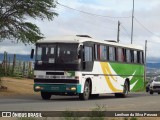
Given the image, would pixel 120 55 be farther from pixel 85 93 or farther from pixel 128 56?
pixel 85 93

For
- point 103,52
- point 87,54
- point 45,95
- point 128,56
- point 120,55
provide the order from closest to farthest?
point 87,54, point 45,95, point 103,52, point 120,55, point 128,56

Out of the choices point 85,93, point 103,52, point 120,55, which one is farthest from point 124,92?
point 85,93

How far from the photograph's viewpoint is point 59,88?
2603 cm

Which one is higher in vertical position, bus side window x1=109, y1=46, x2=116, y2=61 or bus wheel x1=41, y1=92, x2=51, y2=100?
bus side window x1=109, y1=46, x2=116, y2=61

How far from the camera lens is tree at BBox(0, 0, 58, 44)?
35406 mm

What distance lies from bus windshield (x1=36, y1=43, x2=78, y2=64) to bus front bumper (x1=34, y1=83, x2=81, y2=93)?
3.87 feet

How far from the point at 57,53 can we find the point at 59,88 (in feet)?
5.86

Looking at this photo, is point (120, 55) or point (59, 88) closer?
point (59, 88)

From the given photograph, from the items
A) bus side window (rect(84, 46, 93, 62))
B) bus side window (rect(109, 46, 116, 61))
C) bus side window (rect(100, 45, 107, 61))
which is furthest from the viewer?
bus side window (rect(109, 46, 116, 61))

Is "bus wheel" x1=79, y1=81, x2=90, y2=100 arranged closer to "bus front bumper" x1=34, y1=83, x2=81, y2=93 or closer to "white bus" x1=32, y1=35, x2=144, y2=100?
"white bus" x1=32, y1=35, x2=144, y2=100

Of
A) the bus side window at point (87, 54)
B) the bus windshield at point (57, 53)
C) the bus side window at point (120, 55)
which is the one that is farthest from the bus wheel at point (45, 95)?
the bus side window at point (120, 55)

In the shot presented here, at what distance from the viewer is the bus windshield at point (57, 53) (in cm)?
2594

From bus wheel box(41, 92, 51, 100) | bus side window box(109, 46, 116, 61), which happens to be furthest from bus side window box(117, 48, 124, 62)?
bus wheel box(41, 92, 51, 100)

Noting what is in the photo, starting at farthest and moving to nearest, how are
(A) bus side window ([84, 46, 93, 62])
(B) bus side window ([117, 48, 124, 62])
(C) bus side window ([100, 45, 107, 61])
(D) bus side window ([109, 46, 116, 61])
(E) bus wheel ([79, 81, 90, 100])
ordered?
(B) bus side window ([117, 48, 124, 62]) → (D) bus side window ([109, 46, 116, 61]) → (C) bus side window ([100, 45, 107, 61]) → (E) bus wheel ([79, 81, 90, 100]) → (A) bus side window ([84, 46, 93, 62])
